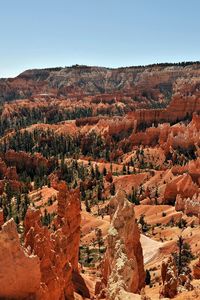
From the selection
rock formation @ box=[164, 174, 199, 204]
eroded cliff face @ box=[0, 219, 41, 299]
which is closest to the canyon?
eroded cliff face @ box=[0, 219, 41, 299]

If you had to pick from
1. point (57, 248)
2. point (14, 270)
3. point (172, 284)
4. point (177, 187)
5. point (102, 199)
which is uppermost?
point (14, 270)

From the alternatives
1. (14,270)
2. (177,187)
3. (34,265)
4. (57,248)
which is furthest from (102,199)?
(14,270)

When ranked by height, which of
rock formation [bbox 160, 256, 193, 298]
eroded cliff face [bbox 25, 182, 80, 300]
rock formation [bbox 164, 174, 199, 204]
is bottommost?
rock formation [bbox 164, 174, 199, 204]

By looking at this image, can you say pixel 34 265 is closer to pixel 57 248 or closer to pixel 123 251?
pixel 123 251

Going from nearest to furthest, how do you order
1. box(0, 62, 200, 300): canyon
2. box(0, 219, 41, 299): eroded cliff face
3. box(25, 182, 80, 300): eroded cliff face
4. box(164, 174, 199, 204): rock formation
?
box(0, 219, 41, 299): eroded cliff face → box(25, 182, 80, 300): eroded cliff face → box(0, 62, 200, 300): canyon → box(164, 174, 199, 204): rock formation

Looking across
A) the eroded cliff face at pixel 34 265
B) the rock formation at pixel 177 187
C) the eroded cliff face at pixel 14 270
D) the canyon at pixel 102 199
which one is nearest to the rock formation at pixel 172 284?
the canyon at pixel 102 199

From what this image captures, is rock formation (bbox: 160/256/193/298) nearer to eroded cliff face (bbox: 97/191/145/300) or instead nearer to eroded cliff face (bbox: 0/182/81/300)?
eroded cliff face (bbox: 97/191/145/300)
